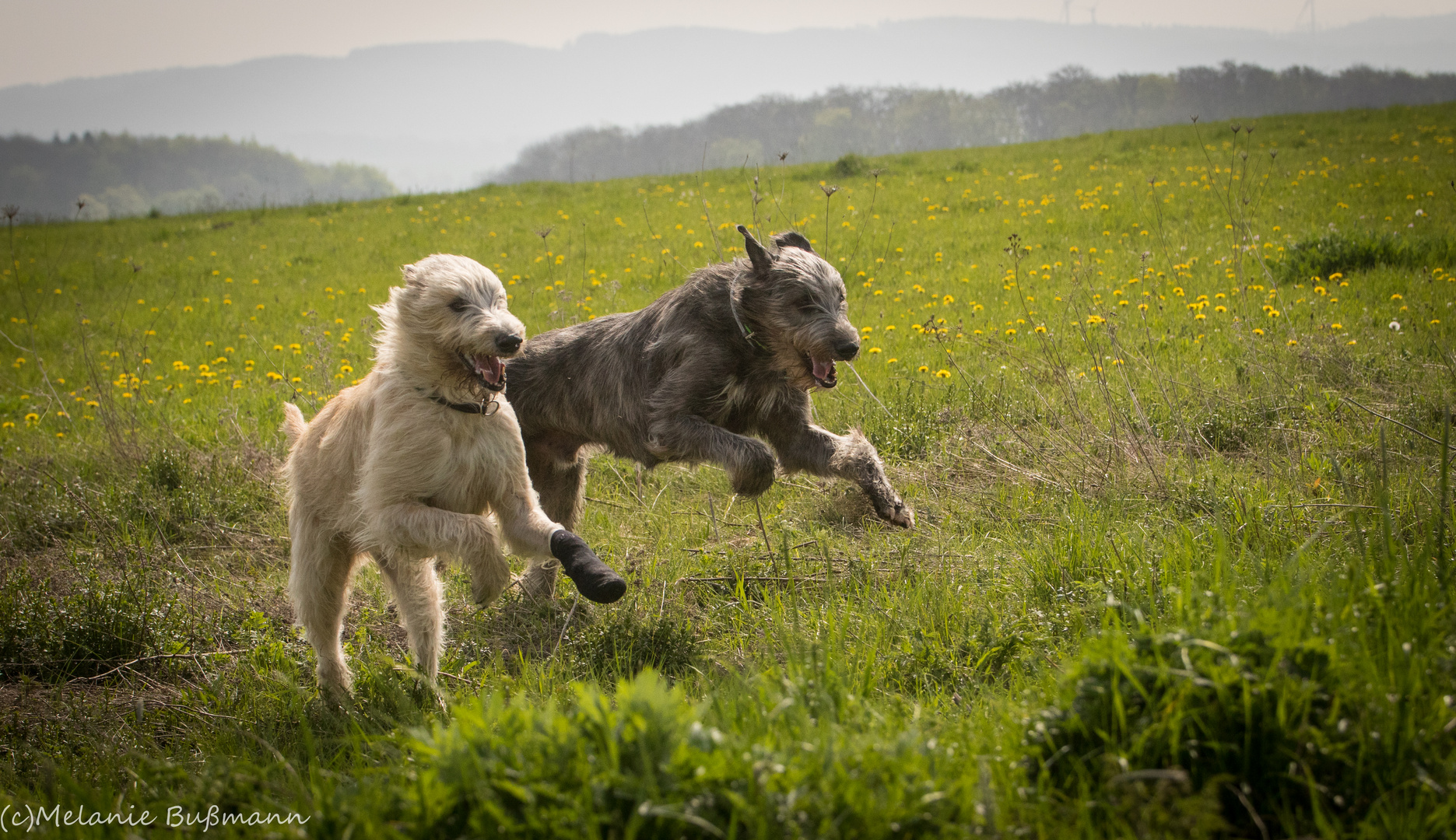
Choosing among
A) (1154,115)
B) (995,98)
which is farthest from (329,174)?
(1154,115)

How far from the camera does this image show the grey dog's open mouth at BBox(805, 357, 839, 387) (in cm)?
450

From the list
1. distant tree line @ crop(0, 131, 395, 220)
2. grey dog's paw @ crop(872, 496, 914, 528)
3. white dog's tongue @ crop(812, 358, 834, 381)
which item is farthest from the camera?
distant tree line @ crop(0, 131, 395, 220)

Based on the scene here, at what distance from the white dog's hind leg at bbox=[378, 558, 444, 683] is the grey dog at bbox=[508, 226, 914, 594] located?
0.82 m

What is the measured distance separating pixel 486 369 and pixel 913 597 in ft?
6.72

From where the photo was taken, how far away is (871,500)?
4.39 m

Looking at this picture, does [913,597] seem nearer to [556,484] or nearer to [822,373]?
[822,373]

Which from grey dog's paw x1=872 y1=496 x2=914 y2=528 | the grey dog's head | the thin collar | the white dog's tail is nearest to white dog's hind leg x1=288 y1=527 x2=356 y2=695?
the white dog's tail

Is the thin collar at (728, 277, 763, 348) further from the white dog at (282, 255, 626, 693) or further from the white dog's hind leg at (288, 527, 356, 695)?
the white dog's hind leg at (288, 527, 356, 695)

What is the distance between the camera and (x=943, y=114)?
6944 cm

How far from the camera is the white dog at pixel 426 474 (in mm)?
3467

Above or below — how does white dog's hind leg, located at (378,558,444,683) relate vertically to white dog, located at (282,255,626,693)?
below

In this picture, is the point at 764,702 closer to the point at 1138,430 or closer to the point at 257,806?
the point at 257,806

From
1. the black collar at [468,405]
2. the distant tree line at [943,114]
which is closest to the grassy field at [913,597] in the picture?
the black collar at [468,405]

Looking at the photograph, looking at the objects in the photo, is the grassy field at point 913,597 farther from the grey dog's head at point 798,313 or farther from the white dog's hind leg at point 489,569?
the grey dog's head at point 798,313
